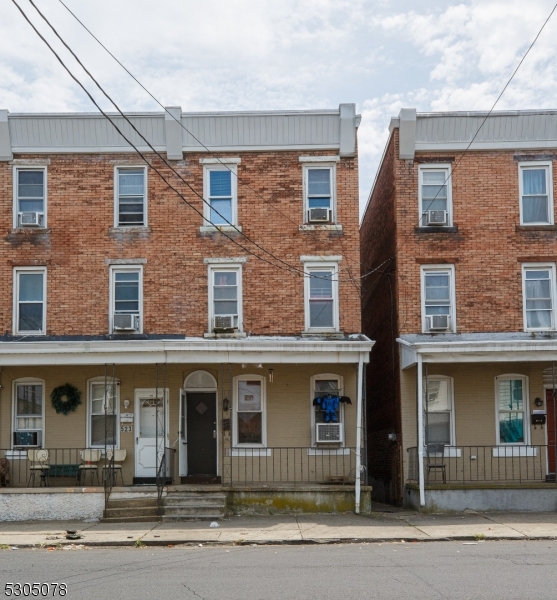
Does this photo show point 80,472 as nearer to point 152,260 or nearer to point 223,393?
point 223,393

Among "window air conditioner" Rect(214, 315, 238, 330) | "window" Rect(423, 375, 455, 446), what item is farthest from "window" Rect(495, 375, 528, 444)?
"window air conditioner" Rect(214, 315, 238, 330)

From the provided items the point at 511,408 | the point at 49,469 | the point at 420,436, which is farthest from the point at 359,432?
the point at 49,469

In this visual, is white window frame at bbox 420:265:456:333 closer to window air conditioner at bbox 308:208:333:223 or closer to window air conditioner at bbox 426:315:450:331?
window air conditioner at bbox 426:315:450:331

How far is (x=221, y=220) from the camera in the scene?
72.4ft

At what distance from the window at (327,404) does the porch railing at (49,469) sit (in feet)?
16.6

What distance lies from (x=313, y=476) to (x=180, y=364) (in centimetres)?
404

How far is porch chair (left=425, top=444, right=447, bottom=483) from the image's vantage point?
2014cm

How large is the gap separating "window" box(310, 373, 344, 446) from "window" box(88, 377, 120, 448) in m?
4.67

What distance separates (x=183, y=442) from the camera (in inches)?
843

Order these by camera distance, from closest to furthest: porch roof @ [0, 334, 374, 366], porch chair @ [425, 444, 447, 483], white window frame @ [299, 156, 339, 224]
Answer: porch roof @ [0, 334, 374, 366] → porch chair @ [425, 444, 447, 483] → white window frame @ [299, 156, 339, 224]

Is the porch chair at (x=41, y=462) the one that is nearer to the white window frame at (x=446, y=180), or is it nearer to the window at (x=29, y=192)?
the window at (x=29, y=192)

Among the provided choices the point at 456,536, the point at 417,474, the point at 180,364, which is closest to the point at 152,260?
the point at 180,364

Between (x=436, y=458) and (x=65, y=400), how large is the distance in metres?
8.79

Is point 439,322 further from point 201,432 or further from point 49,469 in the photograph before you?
point 49,469
